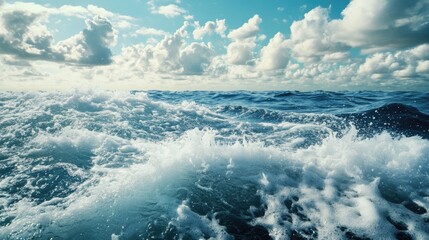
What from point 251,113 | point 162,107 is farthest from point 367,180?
point 162,107

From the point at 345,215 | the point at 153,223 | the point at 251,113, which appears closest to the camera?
the point at 153,223

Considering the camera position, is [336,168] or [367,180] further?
[336,168]

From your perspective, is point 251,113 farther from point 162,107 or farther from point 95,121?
point 95,121

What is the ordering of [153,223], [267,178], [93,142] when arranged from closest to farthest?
[153,223], [267,178], [93,142]

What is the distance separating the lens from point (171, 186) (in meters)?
5.75

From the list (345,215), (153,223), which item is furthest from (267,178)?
(153,223)

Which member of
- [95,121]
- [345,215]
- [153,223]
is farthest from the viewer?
[95,121]

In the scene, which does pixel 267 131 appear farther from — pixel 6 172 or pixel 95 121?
pixel 6 172

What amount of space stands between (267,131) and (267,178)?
18.1 ft

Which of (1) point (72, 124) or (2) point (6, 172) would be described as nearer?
(2) point (6, 172)

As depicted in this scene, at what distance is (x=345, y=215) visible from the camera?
475cm

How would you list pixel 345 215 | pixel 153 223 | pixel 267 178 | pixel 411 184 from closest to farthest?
pixel 153 223, pixel 345 215, pixel 411 184, pixel 267 178

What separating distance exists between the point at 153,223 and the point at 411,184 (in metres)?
5.84

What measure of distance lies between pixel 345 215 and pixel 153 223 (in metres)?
3.65
